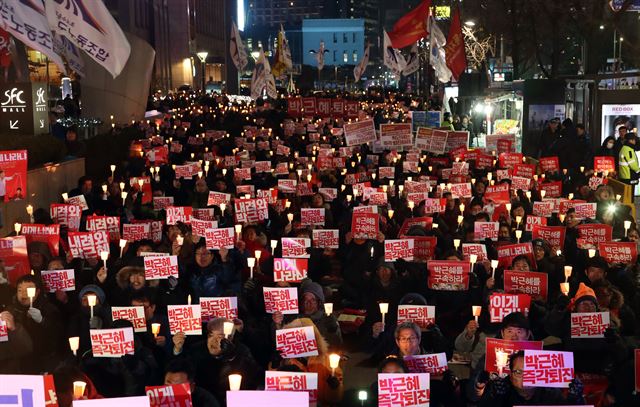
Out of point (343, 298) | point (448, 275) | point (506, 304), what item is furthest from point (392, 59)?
point (506, 304)

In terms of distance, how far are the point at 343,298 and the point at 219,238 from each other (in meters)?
1.75

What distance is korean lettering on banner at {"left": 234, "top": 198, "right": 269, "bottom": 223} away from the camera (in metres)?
14.2

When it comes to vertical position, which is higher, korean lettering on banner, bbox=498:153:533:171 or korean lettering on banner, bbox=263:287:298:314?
korean lettering on banner, bbox=498:153:533:171

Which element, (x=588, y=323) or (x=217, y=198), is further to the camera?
(x=217, y=198)

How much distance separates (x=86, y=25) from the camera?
14125 millimetres

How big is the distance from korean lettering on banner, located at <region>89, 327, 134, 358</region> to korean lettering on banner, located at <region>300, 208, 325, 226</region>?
6.49 meters

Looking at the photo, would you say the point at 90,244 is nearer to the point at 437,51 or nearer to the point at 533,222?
the point at 533,222

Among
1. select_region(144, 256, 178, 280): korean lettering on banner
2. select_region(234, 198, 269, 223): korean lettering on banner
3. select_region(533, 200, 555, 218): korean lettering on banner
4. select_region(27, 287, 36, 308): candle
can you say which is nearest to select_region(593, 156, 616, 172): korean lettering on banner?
select_region(533, 200, 555, 218): korean lettering on banner

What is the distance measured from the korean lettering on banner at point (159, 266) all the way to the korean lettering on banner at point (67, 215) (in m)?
3.53

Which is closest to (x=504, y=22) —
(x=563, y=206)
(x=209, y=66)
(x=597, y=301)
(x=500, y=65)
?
(x=500, y=65)

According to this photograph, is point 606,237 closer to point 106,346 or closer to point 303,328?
point 303,328

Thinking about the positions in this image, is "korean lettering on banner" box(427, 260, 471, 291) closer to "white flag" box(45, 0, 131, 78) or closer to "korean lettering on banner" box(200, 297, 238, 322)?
"korean lettering on banner" box(200, 297, 238, 322)

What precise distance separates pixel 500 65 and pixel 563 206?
137 feet

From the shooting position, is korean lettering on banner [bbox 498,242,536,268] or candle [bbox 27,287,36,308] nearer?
candle [bbox 27,287,36,308]
